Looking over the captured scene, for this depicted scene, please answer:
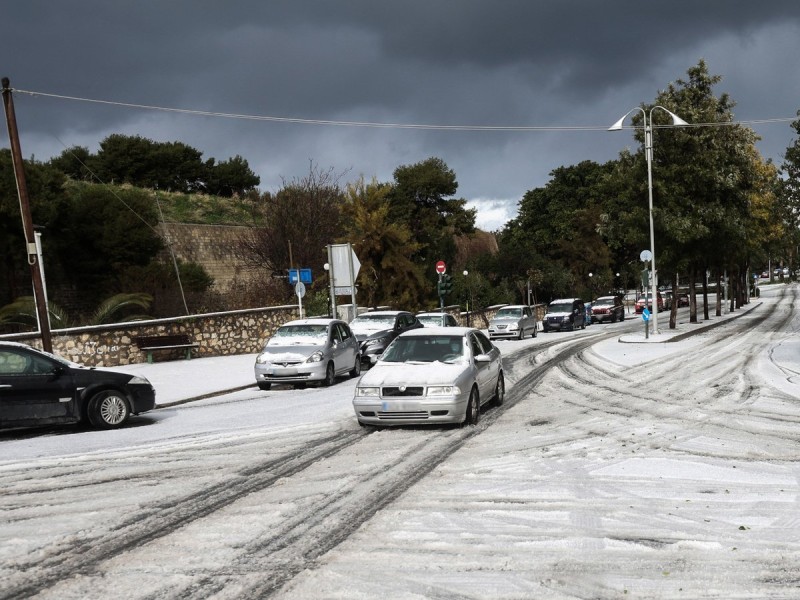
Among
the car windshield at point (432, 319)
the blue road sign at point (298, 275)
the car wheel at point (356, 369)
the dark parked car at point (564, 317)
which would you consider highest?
the blue road sign at point (298, 275)

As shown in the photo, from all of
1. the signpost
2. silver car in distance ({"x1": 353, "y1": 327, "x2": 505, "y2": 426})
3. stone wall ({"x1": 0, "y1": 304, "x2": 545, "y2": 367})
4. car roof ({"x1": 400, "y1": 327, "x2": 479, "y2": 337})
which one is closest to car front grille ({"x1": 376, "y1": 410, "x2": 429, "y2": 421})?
silver car in distance ({"x1": 353, "y1": 327, "x2": 505, "y2": 426})

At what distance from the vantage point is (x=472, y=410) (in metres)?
12.2

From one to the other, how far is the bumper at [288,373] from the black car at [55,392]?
515cm

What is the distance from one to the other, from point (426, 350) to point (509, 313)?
27620 millimetres

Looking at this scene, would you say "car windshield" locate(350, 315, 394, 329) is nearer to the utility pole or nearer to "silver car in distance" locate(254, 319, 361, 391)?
"silver car in distance" locate(254, 319, 361, 391)

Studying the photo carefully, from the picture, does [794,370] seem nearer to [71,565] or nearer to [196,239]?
[71,565]

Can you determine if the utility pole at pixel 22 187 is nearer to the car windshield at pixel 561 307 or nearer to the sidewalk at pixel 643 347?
the sidewalk at pixel 643 347

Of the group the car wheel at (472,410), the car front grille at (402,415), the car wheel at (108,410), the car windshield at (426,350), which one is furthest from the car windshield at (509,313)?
the car front grille at (402,415)

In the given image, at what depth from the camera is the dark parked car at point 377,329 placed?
24500mm

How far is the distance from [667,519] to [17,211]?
34426mm

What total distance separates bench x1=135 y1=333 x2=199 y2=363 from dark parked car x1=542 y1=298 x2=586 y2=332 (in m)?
24.6

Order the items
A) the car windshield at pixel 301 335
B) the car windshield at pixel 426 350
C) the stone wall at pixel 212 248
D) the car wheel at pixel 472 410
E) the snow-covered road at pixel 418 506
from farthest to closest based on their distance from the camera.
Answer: the stone wall at pixel 212 248 → the car windshield at pixel 301 335 → the car windshield at pixel 426 350 → the car wheel at pixel 472 410 → the snow-covered road at pixel 418 506

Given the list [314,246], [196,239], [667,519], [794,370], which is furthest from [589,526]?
[196,239]

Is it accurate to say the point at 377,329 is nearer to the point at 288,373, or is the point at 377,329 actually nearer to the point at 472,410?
the point at 288,373
